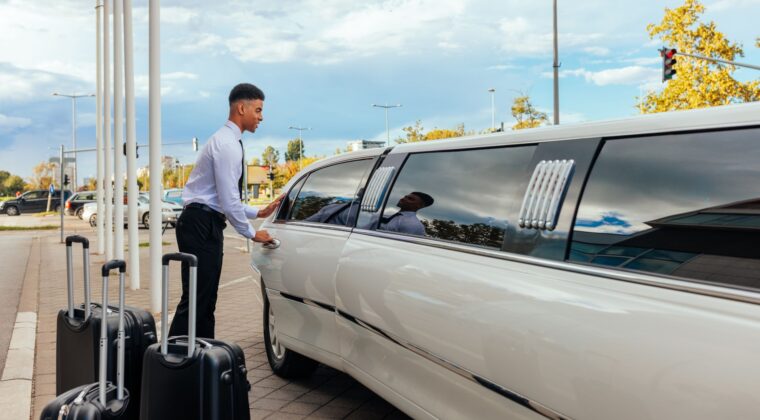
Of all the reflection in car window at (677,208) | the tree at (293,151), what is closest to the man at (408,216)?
the reflection in car window at (677,208)

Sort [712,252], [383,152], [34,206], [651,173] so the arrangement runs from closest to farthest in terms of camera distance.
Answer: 1. [712,252]
2. [651,173]
3. [383,152]
4. [34,206]

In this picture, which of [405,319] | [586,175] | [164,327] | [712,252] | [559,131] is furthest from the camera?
[405,319]

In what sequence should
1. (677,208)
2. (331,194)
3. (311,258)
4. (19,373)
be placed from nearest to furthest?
(677,208) < (311,258) < (331,194) < (19,373)

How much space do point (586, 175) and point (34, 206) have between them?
196 feet

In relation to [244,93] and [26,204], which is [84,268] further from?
[26,204]

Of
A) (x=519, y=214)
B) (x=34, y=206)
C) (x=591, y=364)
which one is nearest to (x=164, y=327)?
(x=519, y=214)

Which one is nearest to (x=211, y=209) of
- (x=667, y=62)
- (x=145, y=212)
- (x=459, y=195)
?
(x=459, y=195)

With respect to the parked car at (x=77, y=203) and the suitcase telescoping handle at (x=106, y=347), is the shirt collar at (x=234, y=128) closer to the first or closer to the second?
the suitcase telescoping handle at (x=106, y=347)

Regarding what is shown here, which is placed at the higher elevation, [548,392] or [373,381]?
[548,392]

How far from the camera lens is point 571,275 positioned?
2107 mm

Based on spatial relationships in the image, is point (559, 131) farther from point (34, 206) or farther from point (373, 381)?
point (34, 206)

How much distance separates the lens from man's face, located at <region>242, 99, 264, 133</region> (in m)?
4.54

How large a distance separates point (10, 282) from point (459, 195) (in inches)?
426

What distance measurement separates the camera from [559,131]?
95.7 inches
